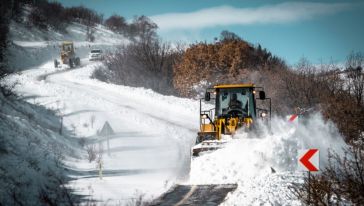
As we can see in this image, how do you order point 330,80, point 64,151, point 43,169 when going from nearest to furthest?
point 43,169 < point 64,151 < point 330,80

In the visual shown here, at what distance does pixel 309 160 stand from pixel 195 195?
319 centimetres

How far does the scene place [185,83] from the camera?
1484 inches

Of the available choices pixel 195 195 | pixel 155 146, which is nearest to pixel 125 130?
pixel 155 146

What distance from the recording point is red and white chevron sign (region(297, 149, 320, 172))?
802 cm

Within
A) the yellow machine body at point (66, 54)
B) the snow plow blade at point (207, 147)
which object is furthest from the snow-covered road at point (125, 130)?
the yellow machine body at point (66, 54)

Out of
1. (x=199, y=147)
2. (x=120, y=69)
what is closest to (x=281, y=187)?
(x=199, y=147)

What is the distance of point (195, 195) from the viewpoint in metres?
10.2

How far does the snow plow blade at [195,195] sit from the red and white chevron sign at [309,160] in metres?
2.19

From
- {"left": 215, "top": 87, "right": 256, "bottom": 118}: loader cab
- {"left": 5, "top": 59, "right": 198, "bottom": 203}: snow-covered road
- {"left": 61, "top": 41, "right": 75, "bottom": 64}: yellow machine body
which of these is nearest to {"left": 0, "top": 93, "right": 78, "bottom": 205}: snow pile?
{"left": 5, "top": 59, "right": 198, "bottom": 203}: snow-covered road

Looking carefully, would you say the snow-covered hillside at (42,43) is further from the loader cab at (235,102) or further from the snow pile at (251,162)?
the snow pile at (251,162)

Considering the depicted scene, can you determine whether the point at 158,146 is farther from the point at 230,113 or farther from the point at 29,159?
the point at 29,159

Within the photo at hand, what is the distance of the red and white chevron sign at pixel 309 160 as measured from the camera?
8.02 meters

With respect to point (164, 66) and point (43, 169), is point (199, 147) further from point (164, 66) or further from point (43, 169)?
point (164, 66)

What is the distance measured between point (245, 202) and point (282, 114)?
55.5 feet
